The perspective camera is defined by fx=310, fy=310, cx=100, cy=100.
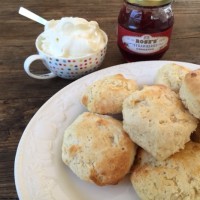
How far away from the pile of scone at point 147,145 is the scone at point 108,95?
0.03 m

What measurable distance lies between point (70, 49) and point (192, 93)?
19.7 inches

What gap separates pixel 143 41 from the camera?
3.52ft

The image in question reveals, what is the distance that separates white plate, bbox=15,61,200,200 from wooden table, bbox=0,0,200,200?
0.30 feet

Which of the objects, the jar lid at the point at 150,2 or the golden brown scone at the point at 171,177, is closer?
the golden brown scone at the point at 171,177

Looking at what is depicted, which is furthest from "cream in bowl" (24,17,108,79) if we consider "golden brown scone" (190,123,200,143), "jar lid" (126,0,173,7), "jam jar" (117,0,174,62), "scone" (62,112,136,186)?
"golden brown scone" (190,123,200,143)

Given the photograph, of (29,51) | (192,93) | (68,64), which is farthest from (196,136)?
(29,51)

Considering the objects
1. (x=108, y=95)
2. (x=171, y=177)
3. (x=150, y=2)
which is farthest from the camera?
(x=150, y=2)

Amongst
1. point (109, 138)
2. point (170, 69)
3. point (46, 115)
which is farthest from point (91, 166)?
point (170, 69)

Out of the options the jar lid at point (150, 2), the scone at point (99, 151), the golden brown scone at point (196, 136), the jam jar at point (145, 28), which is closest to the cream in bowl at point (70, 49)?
the jam jar at point (145, 28)

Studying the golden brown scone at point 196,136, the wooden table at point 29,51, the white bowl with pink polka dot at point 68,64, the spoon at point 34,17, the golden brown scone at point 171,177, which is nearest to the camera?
the golden brown scone at point 171,177

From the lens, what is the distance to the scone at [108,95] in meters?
0.84

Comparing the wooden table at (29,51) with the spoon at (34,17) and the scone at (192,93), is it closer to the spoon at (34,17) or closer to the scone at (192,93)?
the spoon at (34,17)

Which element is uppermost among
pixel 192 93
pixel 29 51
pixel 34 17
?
pixel 192 93

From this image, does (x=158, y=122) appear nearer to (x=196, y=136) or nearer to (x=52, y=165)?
(x=196, y=136)
